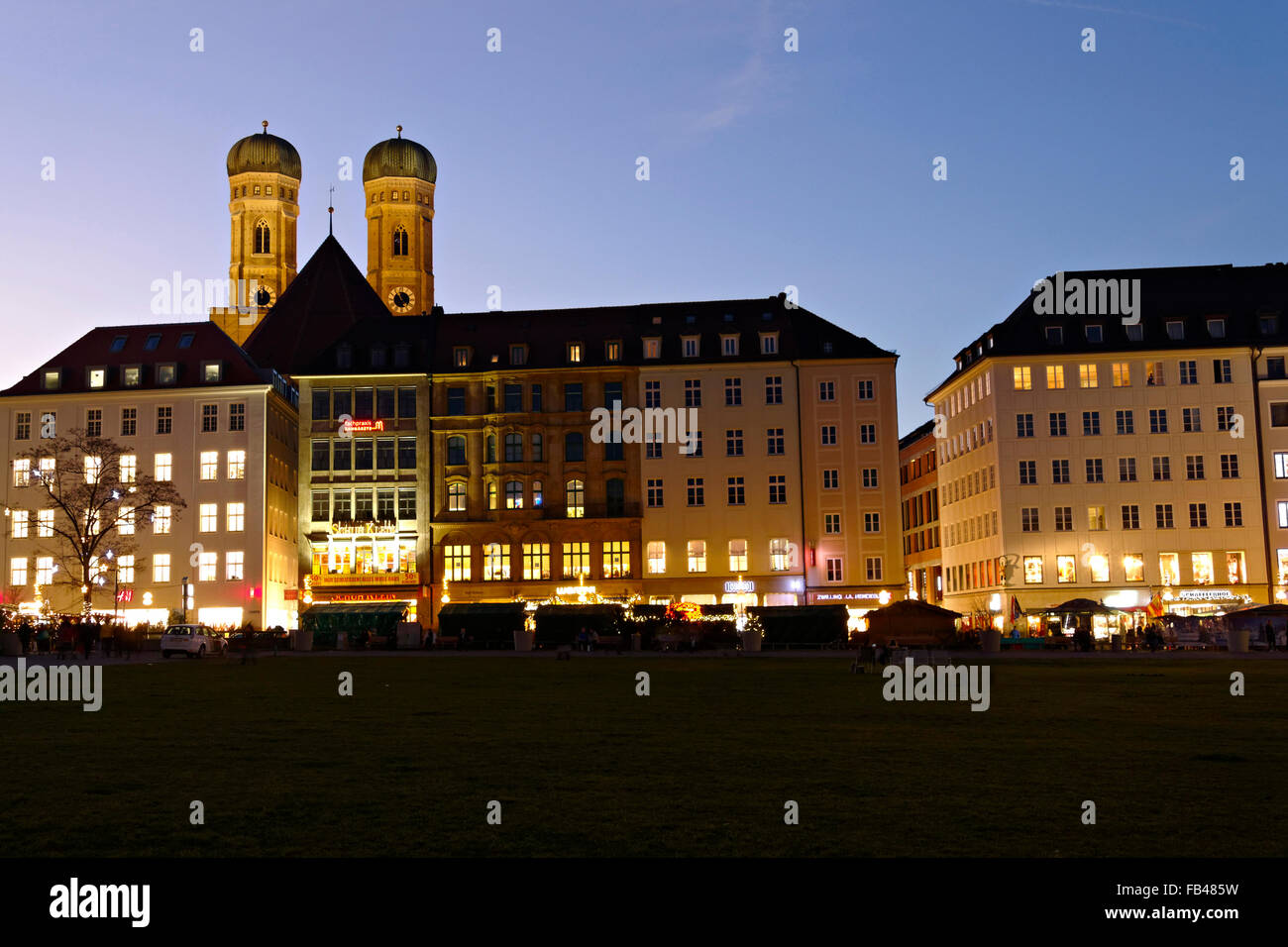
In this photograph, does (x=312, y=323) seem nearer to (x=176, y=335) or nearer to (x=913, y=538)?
(x=176, y=335)

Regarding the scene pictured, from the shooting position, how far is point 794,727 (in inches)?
848

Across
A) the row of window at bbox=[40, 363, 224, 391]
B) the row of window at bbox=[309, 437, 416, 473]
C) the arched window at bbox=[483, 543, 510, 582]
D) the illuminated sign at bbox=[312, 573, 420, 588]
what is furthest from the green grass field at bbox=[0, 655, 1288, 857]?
the row of window at bbox=[40, 363, 224, 391]

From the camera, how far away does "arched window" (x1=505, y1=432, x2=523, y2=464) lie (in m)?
91.1

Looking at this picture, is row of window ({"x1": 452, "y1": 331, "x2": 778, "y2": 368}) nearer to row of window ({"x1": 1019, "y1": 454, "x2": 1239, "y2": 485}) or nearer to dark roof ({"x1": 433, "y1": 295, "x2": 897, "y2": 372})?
dark roof ({"x1": 433, "y1": 295, "x2": 897, "y2": 372})

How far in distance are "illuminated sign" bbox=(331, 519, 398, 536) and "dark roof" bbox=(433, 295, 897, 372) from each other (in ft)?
35.3

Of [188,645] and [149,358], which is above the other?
[149,358]

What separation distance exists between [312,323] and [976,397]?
52.7m

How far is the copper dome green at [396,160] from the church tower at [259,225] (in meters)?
7.41

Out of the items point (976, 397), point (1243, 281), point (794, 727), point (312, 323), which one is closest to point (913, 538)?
point (976, 397)

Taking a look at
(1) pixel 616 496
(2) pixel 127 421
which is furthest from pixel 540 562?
(2) pixel 127 421

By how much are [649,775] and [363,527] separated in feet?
254

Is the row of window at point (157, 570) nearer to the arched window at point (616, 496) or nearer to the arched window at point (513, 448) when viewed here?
the arched window at point (513, 448)

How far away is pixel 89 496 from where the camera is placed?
79.7 m

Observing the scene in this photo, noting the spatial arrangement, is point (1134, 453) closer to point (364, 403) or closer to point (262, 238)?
point (364, 403)
